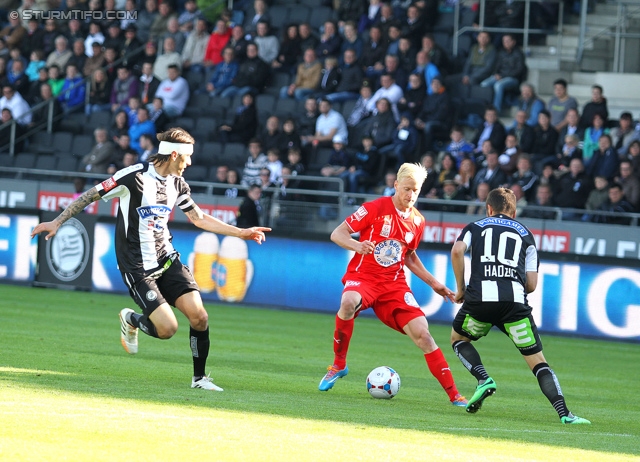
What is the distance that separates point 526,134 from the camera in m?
22.0

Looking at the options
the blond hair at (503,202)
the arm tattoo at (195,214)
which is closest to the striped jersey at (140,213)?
the arm tattoo at (195,214)

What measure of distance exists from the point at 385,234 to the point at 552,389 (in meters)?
2.10

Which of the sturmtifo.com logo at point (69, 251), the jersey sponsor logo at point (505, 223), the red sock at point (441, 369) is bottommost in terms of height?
the sturmtifo.com logo at point (69, 251)

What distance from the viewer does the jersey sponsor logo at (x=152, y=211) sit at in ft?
31.2

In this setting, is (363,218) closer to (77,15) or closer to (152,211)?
(152,211)

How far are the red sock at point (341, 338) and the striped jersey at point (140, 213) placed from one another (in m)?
1.73

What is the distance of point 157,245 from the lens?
9.56 metres

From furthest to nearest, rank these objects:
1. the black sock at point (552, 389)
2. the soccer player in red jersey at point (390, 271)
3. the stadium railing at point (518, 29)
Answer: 1. the stadium railing at point (518, 29)
2. the soccer player in red jersey at point (390, 271)
3. the black sock at point (552, 389)

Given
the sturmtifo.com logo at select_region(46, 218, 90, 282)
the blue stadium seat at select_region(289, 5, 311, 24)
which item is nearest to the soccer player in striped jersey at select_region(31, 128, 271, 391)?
the sturmtifo.com logo at select_region(46, 218, 90, 282)

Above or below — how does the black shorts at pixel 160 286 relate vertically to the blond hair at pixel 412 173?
below

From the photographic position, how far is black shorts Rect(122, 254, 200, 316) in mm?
9469

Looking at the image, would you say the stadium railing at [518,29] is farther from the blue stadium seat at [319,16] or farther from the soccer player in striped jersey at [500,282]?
the soccer player in striped jersey at [500,282]

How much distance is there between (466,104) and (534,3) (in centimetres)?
343

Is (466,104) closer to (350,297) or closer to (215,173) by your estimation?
(215,173)
